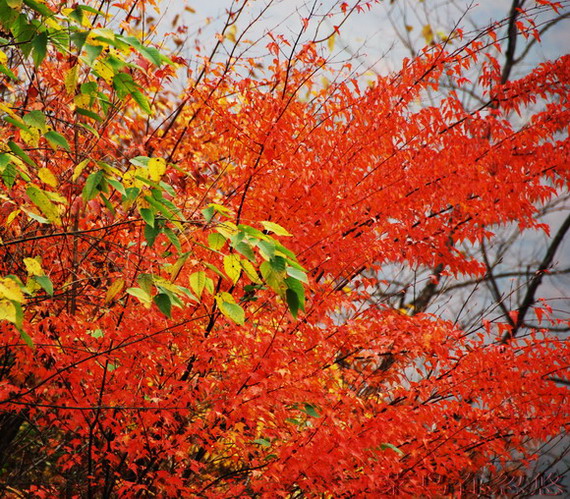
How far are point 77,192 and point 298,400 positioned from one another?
2659mm

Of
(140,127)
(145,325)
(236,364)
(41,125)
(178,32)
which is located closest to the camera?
(41,125)

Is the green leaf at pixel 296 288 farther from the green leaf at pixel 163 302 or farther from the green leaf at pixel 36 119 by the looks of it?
the green leaf at pixel 36 119

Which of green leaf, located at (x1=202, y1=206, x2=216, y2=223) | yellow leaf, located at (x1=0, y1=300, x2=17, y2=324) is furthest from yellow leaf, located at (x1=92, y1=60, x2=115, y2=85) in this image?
yellow leaf, located at (x1=0, y1=300, x2=17, y2=324)

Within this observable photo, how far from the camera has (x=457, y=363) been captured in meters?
5.76

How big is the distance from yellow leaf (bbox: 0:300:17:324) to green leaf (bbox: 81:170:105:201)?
23.2 inches

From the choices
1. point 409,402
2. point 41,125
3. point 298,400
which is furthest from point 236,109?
point 409,402

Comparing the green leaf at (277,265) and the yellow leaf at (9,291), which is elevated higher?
the green leaf at (277,265)

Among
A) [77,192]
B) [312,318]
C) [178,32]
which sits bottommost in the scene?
[312,318]

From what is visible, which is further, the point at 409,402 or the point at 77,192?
the point at 409,402

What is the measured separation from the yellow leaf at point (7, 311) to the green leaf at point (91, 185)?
590mm

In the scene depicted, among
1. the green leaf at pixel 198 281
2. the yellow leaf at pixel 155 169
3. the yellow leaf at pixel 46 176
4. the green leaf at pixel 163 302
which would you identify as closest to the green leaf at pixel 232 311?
the green leaf at pixel 198 281

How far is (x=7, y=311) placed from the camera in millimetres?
2031

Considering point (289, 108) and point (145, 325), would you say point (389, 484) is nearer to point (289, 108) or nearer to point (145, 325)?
point (145, 325)

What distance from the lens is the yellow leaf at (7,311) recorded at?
79.0 inches
